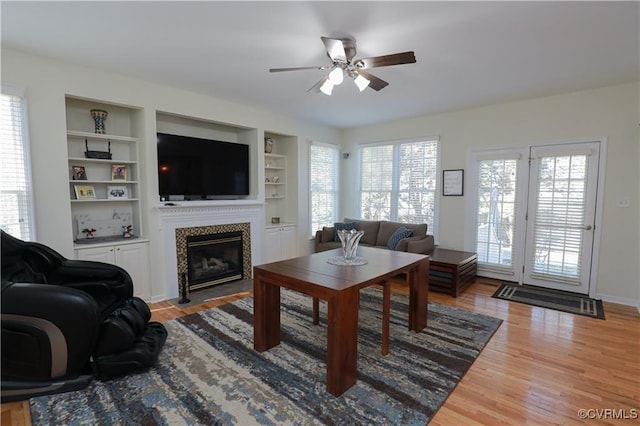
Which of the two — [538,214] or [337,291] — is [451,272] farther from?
[337,291]

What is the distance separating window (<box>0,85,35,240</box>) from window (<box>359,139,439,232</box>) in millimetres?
4689

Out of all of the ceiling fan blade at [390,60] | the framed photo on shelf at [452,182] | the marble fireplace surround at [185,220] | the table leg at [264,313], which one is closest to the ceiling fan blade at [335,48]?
the ceiling fan blade at [390,60]

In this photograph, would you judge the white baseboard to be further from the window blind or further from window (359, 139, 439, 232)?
window (359, 139, 439, 232)

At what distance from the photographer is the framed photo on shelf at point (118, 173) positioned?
362 centimetres

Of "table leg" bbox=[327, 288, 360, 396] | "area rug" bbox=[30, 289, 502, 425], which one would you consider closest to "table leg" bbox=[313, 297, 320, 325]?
"area rug" bbox=[30, 289, 502, 425]

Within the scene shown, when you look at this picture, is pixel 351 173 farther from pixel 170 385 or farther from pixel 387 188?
pixel 170 385

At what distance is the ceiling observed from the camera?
208cm

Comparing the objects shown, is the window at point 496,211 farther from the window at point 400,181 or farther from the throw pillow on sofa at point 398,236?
the throw pillow on sofa at point 398,236

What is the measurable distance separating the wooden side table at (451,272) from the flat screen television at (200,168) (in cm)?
297

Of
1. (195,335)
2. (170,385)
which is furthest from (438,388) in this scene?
(195,335)

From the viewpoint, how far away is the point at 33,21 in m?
2.24

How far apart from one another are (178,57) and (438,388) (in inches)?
136

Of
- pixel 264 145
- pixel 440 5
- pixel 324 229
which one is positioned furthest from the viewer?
pixel 324 229

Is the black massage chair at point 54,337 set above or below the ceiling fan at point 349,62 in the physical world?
below
